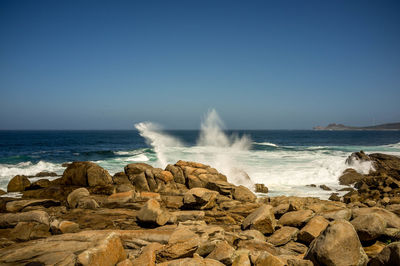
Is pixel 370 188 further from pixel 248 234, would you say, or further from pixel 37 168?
pixel 37 168

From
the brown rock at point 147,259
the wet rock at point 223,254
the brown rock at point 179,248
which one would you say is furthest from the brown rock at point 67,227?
the wet rock at point 223,254

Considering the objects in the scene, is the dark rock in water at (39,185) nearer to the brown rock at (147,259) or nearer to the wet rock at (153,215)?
the wet rock at (153,215)

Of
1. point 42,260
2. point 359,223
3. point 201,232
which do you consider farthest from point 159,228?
point 359,223

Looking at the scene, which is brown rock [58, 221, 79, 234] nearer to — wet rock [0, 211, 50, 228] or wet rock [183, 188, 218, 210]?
wet rock [0, 211, 50, 228]

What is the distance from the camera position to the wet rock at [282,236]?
6727 millimetres

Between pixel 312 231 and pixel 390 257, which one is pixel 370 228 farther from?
pixel 390 257

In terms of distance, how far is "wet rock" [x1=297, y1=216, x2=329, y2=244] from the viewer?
6535mm

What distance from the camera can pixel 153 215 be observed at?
7.45 meters

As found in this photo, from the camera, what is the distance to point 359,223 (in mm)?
6336

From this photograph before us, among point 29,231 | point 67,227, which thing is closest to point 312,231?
point 67,227

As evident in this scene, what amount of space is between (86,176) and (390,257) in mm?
13204

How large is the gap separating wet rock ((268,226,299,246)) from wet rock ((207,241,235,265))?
2.00m

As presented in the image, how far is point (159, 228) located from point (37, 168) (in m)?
21.7

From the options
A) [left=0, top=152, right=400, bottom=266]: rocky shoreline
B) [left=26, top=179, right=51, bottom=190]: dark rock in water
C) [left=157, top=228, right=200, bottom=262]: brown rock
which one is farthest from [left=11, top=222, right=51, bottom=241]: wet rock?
[left=26, top=179, right=51, bottom=190]: dark rock in water
